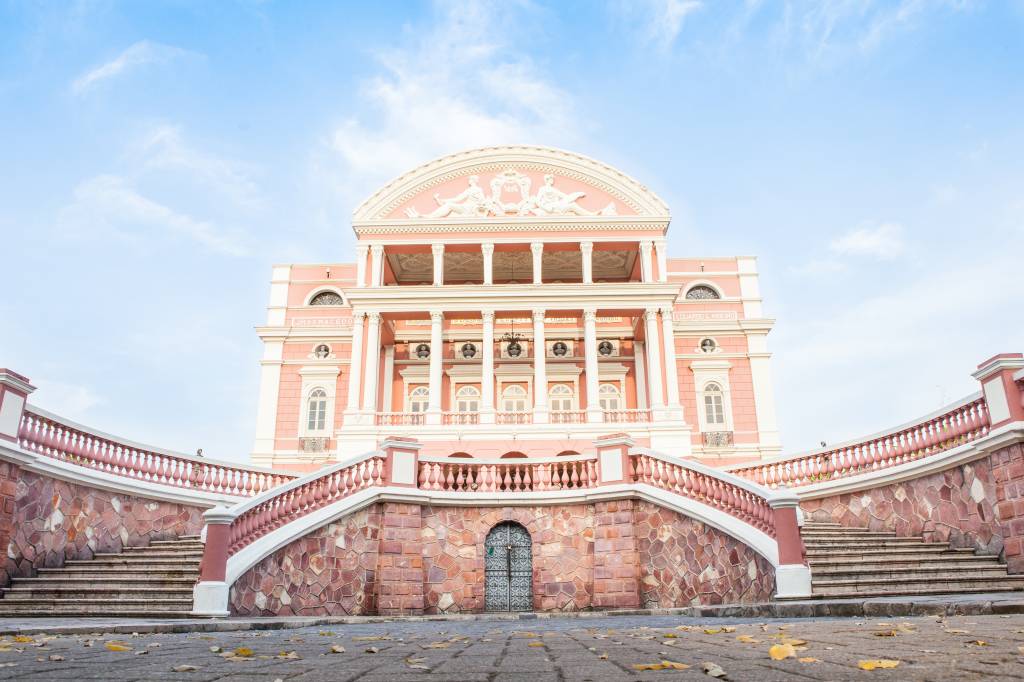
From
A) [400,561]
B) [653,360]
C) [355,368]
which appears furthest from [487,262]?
[400,561]

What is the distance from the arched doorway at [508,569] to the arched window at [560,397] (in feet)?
55.8

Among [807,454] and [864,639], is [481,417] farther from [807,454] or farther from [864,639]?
[864,639]

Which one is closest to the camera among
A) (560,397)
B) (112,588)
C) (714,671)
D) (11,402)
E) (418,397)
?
(714,671)

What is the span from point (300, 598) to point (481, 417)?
1456 cm

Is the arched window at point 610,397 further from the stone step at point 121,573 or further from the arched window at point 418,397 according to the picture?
the stone step at point 121,573

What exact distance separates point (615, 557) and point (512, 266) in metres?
21.5

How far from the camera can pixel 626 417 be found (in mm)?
26281

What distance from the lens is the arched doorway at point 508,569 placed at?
12922 millimetres

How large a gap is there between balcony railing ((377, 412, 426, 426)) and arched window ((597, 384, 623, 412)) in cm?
788

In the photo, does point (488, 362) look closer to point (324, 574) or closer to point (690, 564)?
point (324, 574)

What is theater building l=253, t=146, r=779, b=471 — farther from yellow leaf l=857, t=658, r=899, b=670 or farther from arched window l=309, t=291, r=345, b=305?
yellow leaf l=857, t=658, r=899, b=670

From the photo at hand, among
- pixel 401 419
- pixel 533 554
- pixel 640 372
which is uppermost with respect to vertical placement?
pixel 640 372

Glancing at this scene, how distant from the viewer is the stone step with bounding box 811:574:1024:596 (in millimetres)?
9914

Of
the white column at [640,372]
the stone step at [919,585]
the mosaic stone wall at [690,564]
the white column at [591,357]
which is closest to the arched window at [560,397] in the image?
the white column at [591,357]
